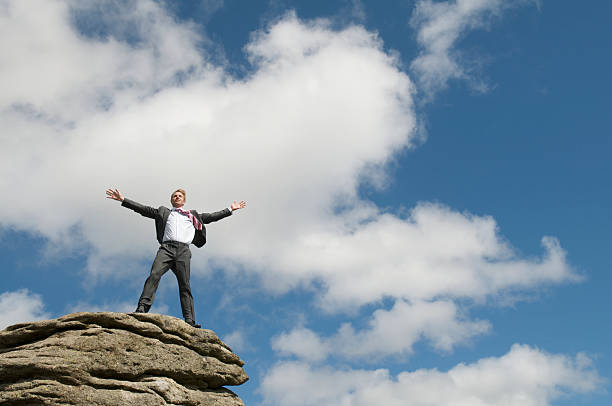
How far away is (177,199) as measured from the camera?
18266 mm

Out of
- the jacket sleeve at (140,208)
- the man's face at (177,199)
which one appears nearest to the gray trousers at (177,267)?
the jacket sleeve at (140,208)

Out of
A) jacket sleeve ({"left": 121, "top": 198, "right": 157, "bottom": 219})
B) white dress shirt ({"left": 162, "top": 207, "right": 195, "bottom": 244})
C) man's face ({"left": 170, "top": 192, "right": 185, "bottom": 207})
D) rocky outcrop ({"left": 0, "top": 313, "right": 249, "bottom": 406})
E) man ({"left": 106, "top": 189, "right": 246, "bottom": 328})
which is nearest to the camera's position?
rocky outcrop ({"left": 0, "top": 313, "right": 249, "bottom": 406})

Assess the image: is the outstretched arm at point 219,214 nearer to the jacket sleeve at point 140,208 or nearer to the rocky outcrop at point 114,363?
the jacket sleeve at point 140,208

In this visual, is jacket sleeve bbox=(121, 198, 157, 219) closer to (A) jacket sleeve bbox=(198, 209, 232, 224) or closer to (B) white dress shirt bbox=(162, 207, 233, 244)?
(B) white dress shirt bbox=(162, 207, 233, 244)

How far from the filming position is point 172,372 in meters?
15.8

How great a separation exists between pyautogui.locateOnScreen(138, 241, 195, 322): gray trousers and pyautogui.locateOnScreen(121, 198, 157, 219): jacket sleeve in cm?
110

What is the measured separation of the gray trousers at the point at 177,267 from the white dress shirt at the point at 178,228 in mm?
178

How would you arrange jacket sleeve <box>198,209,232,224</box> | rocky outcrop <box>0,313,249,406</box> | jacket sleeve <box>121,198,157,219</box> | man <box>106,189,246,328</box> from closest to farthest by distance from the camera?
rocky outcrop <box>0,313,249,406</box>, man <box>106,189,246,328</box>, jacket sleeve <box>121,198,157,219</box>, jacket sleeve <box>198,209,232,224</box>

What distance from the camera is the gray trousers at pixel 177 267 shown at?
669 inches

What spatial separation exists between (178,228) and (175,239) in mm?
386

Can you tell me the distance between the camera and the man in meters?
16.9

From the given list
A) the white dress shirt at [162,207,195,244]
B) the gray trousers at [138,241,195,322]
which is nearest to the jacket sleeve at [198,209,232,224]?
the white dress shirt at [162,207,195,244]

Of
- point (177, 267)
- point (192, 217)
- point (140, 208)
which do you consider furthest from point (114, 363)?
point (192, 217)

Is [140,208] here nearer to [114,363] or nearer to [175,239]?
[175,239]
